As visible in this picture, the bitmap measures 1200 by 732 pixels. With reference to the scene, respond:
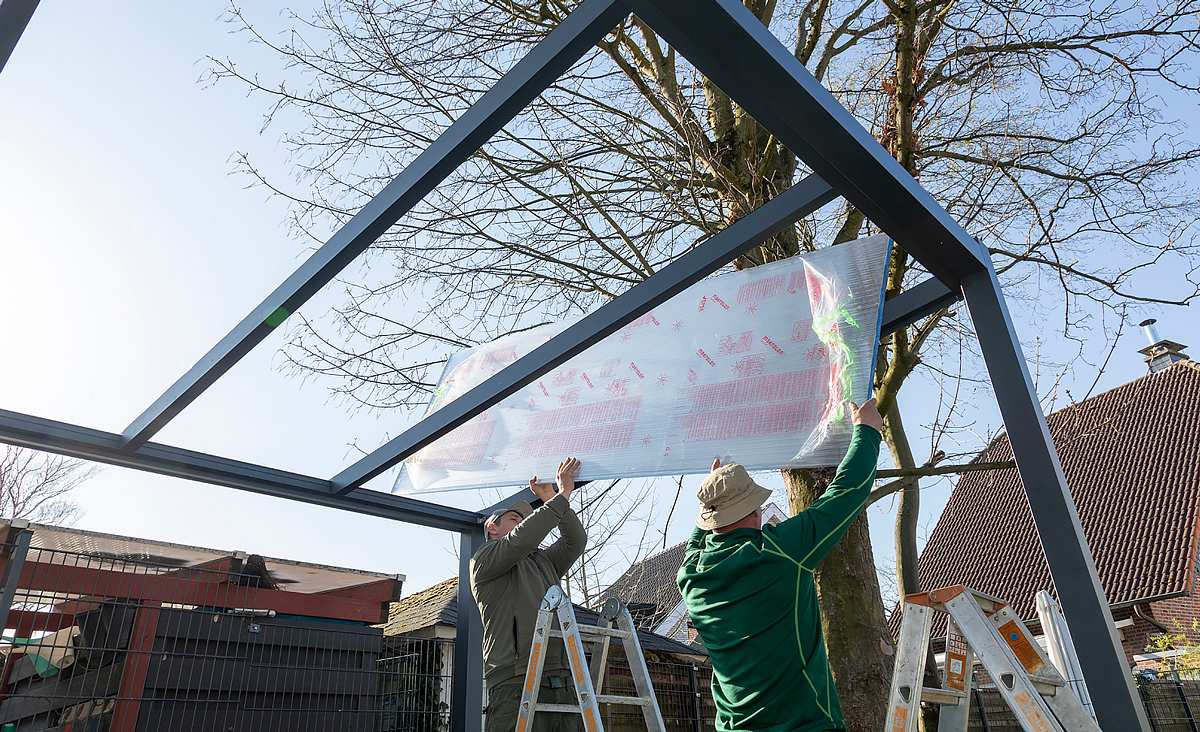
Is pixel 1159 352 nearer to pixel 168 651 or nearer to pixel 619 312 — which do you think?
pixel 619 312

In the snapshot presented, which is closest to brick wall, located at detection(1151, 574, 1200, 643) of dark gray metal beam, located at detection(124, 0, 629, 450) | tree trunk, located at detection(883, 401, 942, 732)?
tree trunk, located at detection(883, 401, 942, 732)

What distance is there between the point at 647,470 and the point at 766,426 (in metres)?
0.68

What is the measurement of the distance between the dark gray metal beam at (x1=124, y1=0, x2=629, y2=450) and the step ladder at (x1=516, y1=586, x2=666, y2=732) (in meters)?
1.80

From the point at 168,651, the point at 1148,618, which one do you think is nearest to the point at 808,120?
the point at 168,651

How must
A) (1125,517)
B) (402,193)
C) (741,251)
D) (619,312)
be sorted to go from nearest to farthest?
1. (402,193)
2. (741,251)
3. (619,312)
4. (1125,517)

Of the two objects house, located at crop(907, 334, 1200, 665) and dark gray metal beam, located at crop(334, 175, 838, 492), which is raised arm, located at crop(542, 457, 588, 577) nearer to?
dark gray metal beam, located at crop(334, 175, 838, 492)

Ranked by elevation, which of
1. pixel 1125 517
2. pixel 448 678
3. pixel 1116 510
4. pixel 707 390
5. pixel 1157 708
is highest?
pixel 1116 510

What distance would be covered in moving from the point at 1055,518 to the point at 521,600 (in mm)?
2481

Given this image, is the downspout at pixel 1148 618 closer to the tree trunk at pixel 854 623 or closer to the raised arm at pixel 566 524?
the tree trunk at pixel 854 623

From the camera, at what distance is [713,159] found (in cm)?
580

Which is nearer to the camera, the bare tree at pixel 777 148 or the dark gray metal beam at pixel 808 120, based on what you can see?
the dark gray metal beam at pixel 808 120

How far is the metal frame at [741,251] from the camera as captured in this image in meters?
2.05

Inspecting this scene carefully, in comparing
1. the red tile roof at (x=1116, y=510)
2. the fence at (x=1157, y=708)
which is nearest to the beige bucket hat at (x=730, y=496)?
the fence at (x=1157, y=708)

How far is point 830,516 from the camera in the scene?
7.63ft
